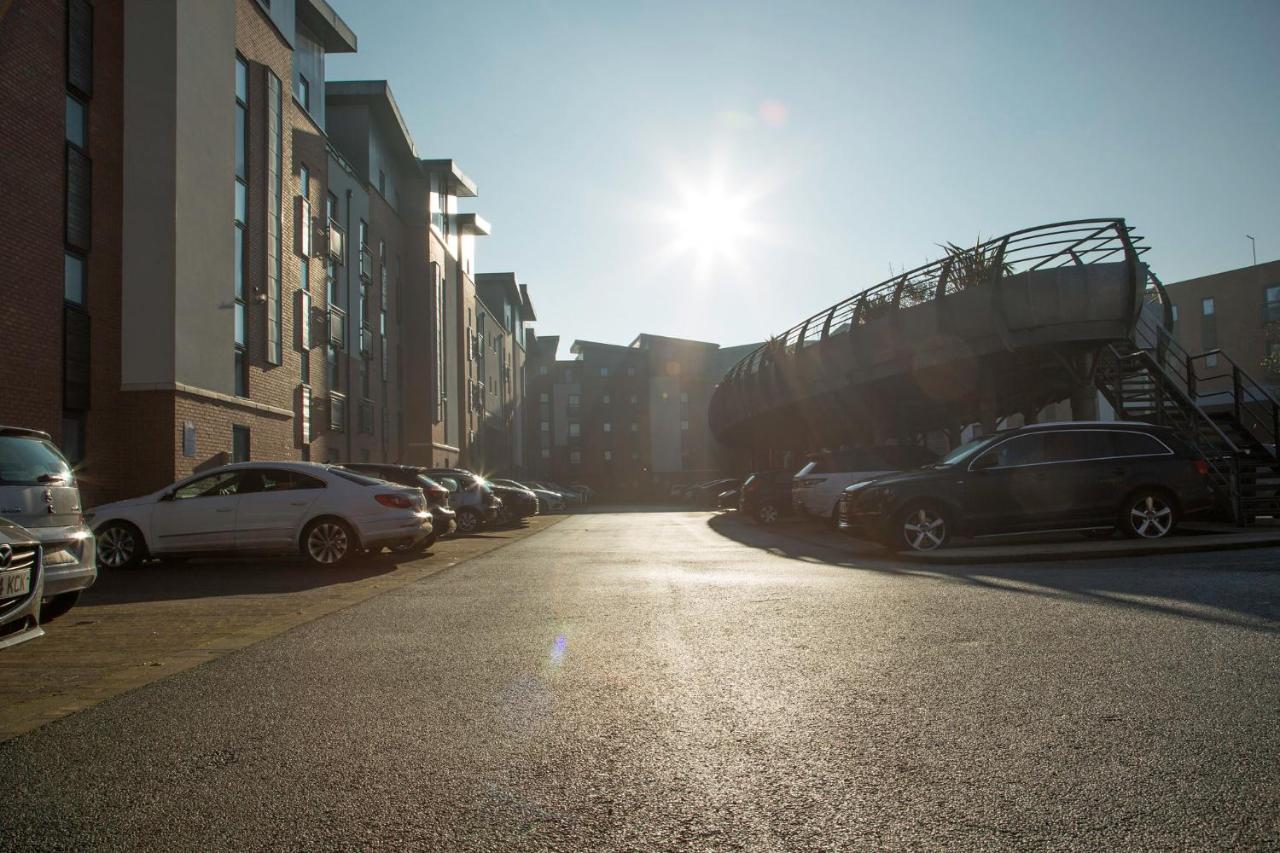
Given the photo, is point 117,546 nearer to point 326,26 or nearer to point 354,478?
point 354,478

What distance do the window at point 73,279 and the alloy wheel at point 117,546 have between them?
741 centimetres

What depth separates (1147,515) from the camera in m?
13.2

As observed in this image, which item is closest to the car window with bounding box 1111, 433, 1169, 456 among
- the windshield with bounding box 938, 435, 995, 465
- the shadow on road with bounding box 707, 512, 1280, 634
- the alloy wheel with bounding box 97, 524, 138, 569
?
the windshield with bounding box 938, 435, 995, 465

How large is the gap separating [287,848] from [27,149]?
60.5 feet

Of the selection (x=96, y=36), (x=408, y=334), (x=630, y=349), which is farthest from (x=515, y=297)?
(x=96, y=36)

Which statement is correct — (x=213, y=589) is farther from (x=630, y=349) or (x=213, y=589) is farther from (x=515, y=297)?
(x=630, y=349)

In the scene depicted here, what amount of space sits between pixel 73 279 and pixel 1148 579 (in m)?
19.0

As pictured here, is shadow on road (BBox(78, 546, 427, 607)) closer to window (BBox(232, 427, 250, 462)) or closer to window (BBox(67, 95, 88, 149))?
window (BBox(232, 427, 250, 462))

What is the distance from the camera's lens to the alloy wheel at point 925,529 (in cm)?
1341

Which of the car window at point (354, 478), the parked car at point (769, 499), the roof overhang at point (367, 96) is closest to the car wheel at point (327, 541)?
the car window at point (354, 478)

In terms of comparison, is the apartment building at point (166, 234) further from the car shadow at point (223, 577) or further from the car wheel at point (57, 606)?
the car wheel at point (57, 606)

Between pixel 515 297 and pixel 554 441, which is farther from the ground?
pixel 515 297

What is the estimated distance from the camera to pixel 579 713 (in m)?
4.59

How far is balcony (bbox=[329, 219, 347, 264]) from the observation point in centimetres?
3269
